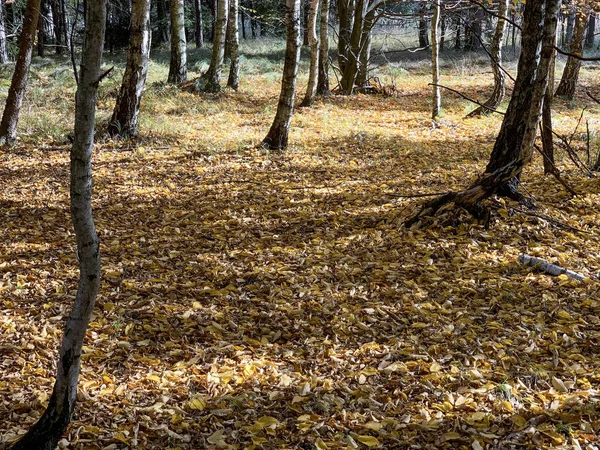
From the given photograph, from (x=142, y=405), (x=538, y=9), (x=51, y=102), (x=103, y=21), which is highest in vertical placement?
(x=538, y=9)

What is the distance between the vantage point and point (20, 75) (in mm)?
9156

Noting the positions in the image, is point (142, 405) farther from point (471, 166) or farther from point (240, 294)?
point (471, 166)

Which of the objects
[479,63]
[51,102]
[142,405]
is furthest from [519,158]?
[479,63]

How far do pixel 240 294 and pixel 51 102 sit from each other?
1050 cm

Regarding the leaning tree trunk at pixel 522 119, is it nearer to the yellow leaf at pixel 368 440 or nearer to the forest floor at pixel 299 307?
the forest floor at pixel 299 307

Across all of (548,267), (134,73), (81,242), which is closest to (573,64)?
(134,73)

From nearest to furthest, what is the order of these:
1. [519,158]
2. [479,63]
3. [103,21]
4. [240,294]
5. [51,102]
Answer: [103,21]
[240,294]
[519,158]
[51,102]
[479,63]

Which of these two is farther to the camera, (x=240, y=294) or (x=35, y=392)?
(x=240, y=294)

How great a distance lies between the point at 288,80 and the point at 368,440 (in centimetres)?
746

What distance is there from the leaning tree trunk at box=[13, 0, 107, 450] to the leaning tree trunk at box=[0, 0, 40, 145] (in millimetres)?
7066

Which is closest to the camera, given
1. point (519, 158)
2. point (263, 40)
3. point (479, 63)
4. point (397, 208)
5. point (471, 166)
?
point (519, 158)

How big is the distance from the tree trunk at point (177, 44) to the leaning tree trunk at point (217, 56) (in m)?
0.75

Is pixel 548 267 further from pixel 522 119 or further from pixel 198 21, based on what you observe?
pixel 198 21

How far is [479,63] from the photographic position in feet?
77.7
